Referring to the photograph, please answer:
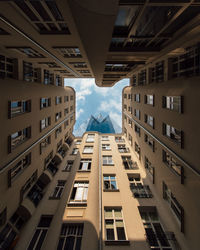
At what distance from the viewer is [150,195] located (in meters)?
14.9

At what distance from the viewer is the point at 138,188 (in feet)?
53.5

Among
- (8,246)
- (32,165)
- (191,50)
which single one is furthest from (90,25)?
(8,246)

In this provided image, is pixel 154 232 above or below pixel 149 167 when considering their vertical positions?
below

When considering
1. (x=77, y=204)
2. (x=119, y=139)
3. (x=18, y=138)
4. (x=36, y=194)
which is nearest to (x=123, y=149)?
(x=119, y=139)

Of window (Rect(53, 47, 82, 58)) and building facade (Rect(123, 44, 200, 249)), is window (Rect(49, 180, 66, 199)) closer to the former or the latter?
building facade (Rect(123, 44, 200, 249))

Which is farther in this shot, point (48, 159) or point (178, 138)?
point (48, 159)

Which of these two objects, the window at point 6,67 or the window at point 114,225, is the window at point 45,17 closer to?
the window at point 6,67

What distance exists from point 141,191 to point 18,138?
15.5m

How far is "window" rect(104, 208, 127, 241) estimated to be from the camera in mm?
10875

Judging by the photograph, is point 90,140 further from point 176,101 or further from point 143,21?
point 143,21

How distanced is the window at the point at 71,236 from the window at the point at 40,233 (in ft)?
6.97

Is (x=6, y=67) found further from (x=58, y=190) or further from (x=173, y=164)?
(x=173, y=164)

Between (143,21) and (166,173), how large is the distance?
14332 millimetres

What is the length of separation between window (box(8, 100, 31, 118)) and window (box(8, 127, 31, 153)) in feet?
6.29
